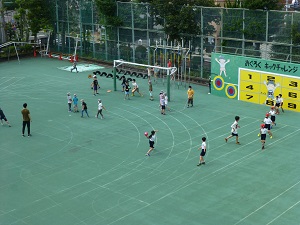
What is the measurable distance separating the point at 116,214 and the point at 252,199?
639 centimetres

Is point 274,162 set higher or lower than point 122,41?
lower

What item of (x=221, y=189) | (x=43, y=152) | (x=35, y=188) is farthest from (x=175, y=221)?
(x=43, y=152)

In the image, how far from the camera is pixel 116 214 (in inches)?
894

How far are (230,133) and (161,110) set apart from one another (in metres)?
6.62

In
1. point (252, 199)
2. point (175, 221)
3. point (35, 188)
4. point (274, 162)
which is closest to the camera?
point (175, 221)

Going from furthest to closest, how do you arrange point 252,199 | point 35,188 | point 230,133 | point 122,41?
point 122,41 < point 230,133 < point 35,188 < point 252,199

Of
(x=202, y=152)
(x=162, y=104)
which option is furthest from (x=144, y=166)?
(x=162, y=104)

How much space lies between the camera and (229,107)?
3925cm

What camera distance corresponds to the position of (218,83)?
4303 cm

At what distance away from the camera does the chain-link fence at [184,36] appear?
1650 inches

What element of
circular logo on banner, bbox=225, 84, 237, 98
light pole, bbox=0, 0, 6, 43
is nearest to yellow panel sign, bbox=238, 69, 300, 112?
circular logo on banner, bbox=225, 84, 237, 98

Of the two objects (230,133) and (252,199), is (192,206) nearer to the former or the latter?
(252,199)

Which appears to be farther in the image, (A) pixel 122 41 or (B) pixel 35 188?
(A) pixel 122 41

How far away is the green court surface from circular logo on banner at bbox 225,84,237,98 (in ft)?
3.27
